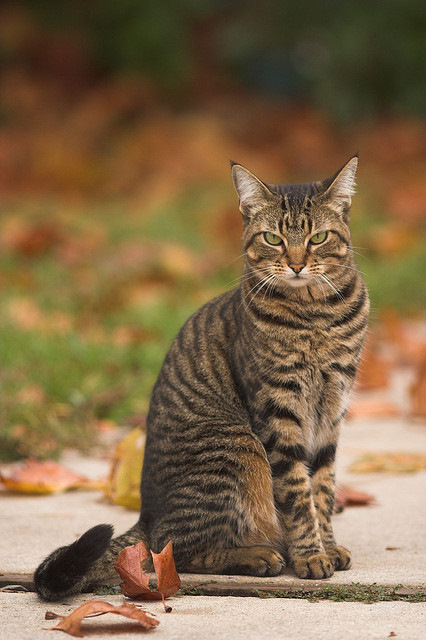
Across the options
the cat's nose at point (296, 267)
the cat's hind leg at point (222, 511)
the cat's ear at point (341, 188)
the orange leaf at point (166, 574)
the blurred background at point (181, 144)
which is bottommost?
the orange leaf at point (166, 574)

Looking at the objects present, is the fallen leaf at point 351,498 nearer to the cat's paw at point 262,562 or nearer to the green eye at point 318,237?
the cat's paw at point 262,562

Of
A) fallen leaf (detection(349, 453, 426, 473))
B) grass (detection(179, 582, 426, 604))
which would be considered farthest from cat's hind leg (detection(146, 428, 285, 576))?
fallen leaf (detection(349, 453, 426, 473))

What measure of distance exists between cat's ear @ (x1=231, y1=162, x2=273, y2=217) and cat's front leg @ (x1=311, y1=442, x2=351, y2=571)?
2.77ft

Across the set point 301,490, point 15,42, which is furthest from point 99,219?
point 301,490

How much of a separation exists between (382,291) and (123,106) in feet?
22.6

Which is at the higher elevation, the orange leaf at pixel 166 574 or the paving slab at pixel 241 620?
the orange leaf at pixel 166 574

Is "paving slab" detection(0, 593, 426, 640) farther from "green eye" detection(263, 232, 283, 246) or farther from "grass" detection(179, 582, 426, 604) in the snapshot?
"green eye" detection(263, 232, 283, 246)

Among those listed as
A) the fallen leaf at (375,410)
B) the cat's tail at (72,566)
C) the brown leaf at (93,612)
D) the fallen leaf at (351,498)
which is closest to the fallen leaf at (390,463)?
the fallen leaf at (351,498)

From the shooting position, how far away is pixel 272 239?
3.19m

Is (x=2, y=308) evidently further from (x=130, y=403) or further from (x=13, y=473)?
(x=13, y=473)

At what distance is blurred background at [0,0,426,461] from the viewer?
23.4 ft

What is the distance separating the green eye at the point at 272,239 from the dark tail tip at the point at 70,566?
3.70 feet

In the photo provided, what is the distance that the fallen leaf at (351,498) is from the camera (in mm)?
3545

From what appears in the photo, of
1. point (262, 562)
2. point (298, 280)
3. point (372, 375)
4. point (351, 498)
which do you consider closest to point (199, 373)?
point (298, 280)
